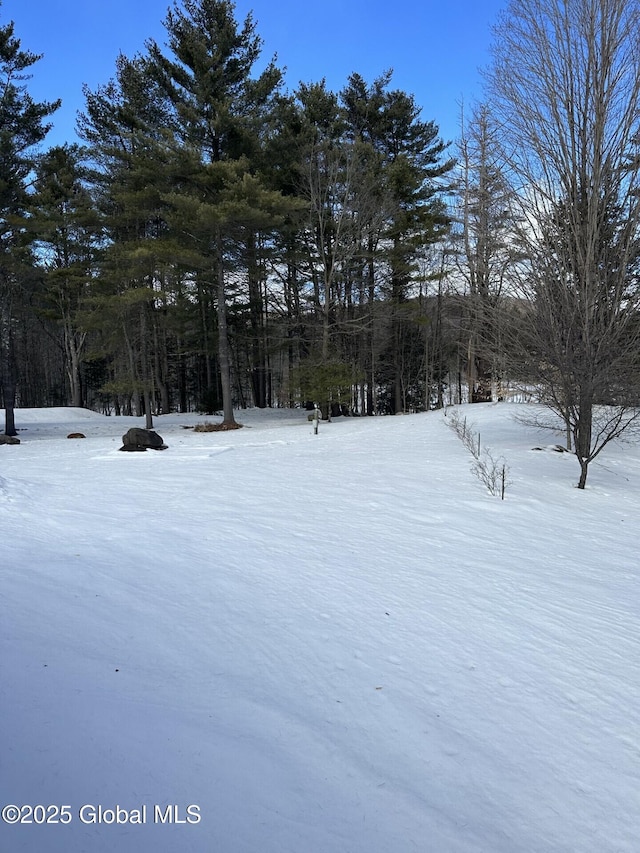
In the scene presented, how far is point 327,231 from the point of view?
18.9 m

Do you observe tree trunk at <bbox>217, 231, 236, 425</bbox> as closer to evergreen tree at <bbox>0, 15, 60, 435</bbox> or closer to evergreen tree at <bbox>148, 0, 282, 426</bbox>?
evergreen tree at <bbox>148, 0, 282, 426</bbox>

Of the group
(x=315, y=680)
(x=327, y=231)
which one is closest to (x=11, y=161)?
(x=327, y=231)

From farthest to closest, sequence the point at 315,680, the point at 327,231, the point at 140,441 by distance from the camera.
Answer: the point at 327,231
the point at 140,441
the point at 315,680

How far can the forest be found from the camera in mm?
6344

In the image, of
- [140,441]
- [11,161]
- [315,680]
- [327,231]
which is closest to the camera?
[315,680]

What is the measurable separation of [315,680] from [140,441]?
30.2ft

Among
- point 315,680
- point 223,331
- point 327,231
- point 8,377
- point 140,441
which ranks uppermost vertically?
point 327,231

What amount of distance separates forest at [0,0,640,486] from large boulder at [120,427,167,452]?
6.28m

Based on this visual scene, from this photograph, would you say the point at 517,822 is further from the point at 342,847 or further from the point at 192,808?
the point at 192,808

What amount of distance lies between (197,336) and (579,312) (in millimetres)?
18540

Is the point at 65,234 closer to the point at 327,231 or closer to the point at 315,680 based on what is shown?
the point at 327,231

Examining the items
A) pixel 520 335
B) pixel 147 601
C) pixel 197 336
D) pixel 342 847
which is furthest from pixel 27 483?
pixel 197 336

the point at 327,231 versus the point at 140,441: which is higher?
the point at 327,231

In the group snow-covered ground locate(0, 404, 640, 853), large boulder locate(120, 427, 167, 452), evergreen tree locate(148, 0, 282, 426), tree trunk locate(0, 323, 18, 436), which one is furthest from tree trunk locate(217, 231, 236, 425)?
snow-covered ground locate(0, 404, 640, 853)
